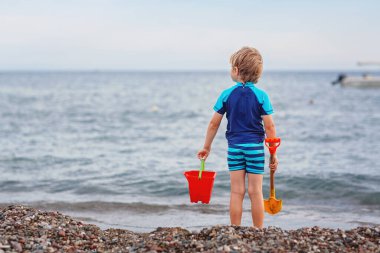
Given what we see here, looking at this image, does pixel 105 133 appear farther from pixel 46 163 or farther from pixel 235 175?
pixel 235 175

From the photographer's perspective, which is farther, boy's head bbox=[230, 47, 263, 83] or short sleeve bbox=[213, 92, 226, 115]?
short sleeve bbox=[213, 92, 226, 115]

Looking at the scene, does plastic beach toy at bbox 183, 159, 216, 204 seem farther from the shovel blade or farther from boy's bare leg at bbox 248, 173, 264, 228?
the shovel blade

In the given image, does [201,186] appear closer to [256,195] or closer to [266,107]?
[256,195]

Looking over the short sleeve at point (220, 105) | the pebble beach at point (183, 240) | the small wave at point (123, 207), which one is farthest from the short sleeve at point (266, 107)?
the small wave at point (123, 207)

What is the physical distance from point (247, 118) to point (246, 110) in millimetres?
86

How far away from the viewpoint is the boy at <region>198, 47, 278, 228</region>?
527 cm

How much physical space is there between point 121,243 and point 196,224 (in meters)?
2.47

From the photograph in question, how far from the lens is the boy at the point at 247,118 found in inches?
207

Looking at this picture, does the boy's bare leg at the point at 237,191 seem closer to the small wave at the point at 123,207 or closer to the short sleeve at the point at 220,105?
the short sleeve at the point at 220,105

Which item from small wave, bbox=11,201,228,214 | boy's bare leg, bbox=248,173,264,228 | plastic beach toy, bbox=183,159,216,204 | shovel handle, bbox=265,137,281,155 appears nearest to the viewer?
shovel handle, bbox=265,137,281,155

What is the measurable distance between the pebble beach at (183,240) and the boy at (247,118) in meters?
0.63

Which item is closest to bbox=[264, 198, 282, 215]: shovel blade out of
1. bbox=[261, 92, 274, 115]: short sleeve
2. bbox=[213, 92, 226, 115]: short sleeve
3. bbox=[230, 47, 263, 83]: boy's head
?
bbox=[261, 92, 274, 115]: short sleeve

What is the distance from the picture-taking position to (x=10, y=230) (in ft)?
17.6

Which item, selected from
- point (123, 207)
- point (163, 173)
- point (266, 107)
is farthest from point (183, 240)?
point (163, 173)
